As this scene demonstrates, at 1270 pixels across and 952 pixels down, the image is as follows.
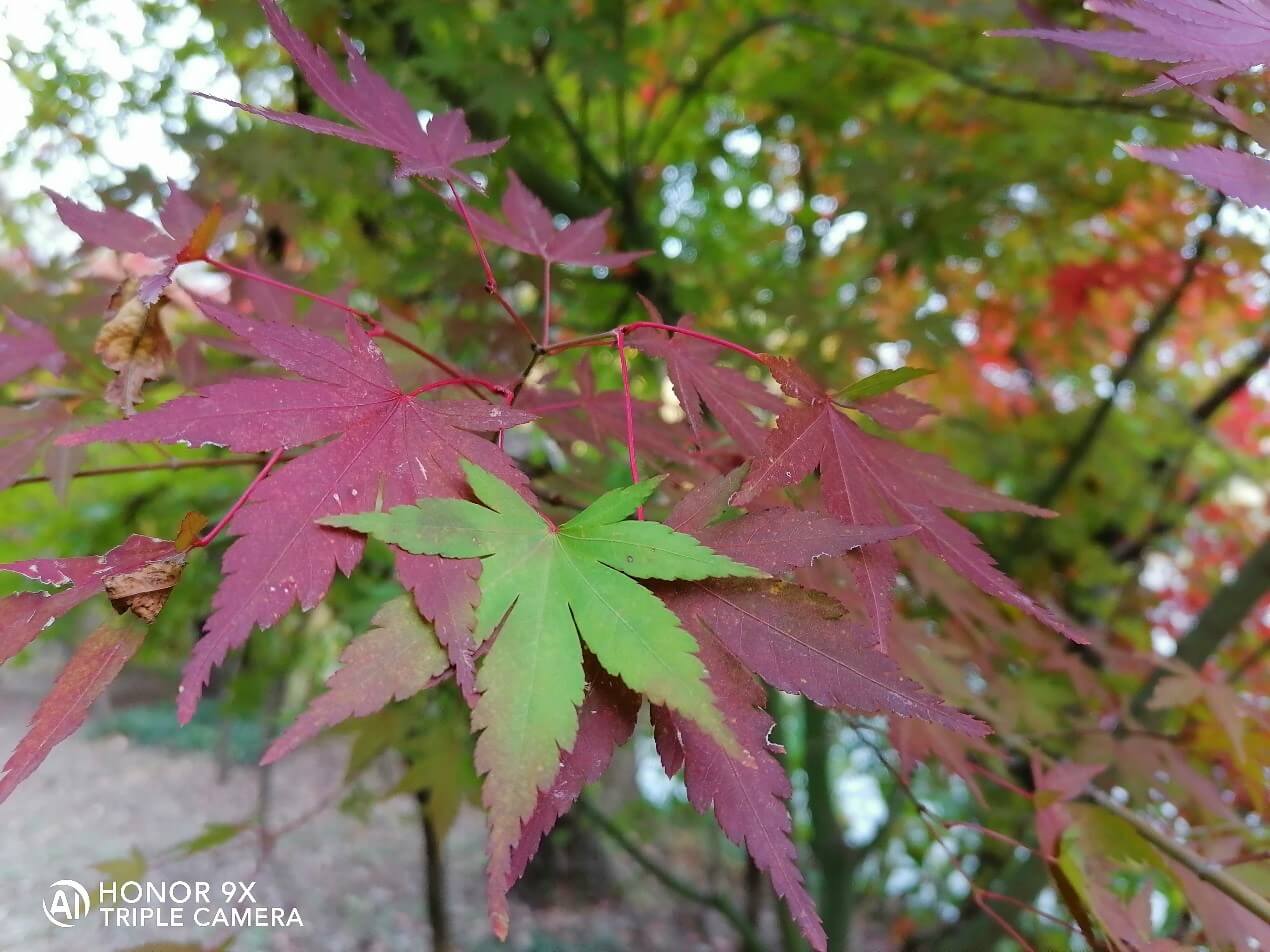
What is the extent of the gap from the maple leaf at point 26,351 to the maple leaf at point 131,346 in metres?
0.21

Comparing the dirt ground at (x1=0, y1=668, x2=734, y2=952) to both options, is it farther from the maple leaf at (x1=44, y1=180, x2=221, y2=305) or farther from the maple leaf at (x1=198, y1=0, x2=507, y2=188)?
the maple leaf at (x1=198, y1=0, x2=507, y2=188)

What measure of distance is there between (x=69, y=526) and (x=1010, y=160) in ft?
7.52

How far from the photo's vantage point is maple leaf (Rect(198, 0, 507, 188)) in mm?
633

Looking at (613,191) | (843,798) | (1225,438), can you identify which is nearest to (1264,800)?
(613,191)

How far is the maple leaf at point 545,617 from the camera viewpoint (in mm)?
451

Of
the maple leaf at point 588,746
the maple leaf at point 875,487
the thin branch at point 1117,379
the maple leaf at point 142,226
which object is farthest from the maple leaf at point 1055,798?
the thin branch at point 1117,379

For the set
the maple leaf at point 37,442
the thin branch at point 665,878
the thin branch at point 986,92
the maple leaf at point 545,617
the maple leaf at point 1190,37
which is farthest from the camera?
the thin branch at point 665,878

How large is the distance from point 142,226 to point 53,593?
19.5 inches

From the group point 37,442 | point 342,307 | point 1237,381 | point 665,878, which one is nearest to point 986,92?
point 1237,381

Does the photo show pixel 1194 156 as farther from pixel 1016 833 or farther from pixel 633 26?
pixel 1016 833

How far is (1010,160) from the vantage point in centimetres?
191

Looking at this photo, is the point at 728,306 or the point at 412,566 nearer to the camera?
the point at 412,566

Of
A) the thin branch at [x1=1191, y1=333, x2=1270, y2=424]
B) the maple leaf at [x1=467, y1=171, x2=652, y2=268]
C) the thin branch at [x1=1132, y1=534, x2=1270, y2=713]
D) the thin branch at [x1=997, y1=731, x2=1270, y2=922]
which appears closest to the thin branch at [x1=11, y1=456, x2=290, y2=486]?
the maple leaf at [x1=467, y1=171, x2=652, y2=268]

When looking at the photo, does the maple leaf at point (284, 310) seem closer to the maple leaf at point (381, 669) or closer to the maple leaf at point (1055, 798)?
the maple leaf at point (381, 669)
